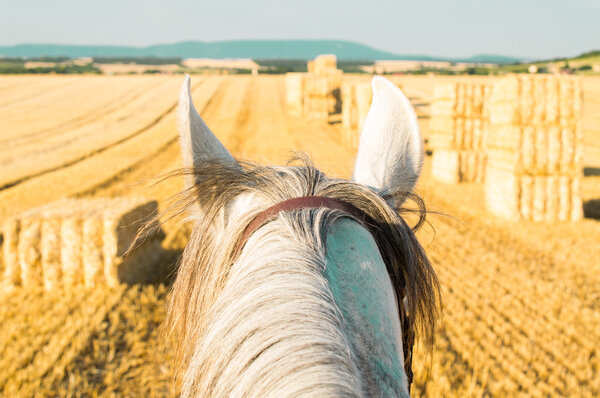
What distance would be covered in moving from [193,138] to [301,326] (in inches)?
21.8

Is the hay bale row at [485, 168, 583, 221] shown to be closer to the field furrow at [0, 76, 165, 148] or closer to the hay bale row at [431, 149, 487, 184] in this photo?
the hay bale row at [431, 149, 487, 184]

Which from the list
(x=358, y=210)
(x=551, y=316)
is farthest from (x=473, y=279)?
(x=358, y=210)

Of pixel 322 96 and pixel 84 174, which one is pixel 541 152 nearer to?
pixel 84 174

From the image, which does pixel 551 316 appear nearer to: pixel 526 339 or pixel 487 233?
pixel 526 339

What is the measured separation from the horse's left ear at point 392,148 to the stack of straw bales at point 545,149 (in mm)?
5845

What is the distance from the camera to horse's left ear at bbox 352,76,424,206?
1158 millimetres

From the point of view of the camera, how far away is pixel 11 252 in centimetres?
408

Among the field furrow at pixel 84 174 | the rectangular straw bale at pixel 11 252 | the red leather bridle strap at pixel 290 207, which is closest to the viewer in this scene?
the red leather bridle strap at pixel 290 207

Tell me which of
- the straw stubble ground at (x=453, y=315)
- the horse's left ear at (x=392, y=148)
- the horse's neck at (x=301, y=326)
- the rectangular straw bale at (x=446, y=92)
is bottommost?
the straw stubble ground at (x=453, y=315)

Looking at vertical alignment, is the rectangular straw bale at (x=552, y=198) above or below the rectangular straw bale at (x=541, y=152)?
below

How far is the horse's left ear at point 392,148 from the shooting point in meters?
1.16

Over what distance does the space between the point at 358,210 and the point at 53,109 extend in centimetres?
2390

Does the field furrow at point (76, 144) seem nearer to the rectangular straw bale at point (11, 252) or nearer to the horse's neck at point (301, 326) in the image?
the rectangular straw bale at point (11, 252)

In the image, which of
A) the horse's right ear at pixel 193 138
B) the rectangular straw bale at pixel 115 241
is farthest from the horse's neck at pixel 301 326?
the rectangular straw bale at pixel 115 241
